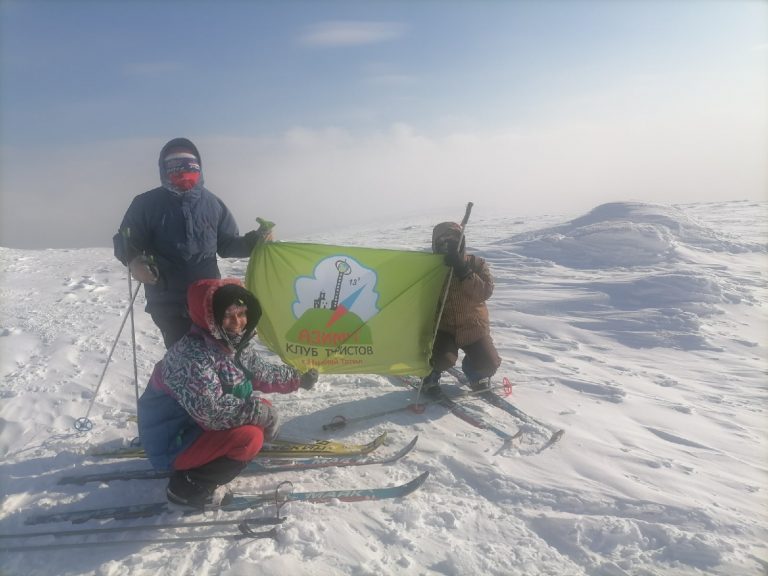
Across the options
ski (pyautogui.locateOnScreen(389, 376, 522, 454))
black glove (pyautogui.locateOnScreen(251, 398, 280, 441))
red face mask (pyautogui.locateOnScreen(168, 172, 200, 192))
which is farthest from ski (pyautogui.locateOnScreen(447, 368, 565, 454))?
red face mask (pyautogui.locateOnScreen(168, 172, 200, 192))

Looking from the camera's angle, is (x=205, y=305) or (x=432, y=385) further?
(x=432, y=385)

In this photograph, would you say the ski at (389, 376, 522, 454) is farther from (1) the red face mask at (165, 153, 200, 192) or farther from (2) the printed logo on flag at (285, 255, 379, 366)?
(1) the red face mask at (165, 153, 200, 192)

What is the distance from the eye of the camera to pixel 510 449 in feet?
12.9

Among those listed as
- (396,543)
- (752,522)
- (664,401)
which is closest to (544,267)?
(664,401)

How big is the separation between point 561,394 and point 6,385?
5.60 m

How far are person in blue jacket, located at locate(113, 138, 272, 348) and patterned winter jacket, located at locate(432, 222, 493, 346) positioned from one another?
91.7 inches

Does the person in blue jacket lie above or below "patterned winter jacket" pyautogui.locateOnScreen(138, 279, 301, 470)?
above

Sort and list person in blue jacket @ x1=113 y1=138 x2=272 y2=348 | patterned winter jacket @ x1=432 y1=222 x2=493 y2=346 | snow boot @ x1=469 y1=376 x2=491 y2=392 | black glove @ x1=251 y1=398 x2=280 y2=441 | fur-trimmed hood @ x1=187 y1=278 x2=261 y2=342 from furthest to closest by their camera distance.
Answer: snow boot @ x1=469 y1=376 x2=491 y2=392, patterned winter jacket @ x1=432 y1=222 x2=493 y2=346, person in blue jacket @ x1=113 y1=138 x2=272 y2=348, black glove @ x1=251 y1=398 x2=280 y2=441, fur-trimmed hood @ x1=187 y1=278 x2=261 y2=342

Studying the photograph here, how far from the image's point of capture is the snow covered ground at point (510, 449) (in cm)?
270

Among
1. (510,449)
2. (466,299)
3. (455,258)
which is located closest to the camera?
(510,449)

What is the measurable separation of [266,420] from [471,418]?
6.85 feet

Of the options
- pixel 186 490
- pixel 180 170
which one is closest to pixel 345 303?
pixel 180 170

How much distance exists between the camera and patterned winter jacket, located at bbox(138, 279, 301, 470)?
2756mm

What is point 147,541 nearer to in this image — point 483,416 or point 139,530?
point 139,530
